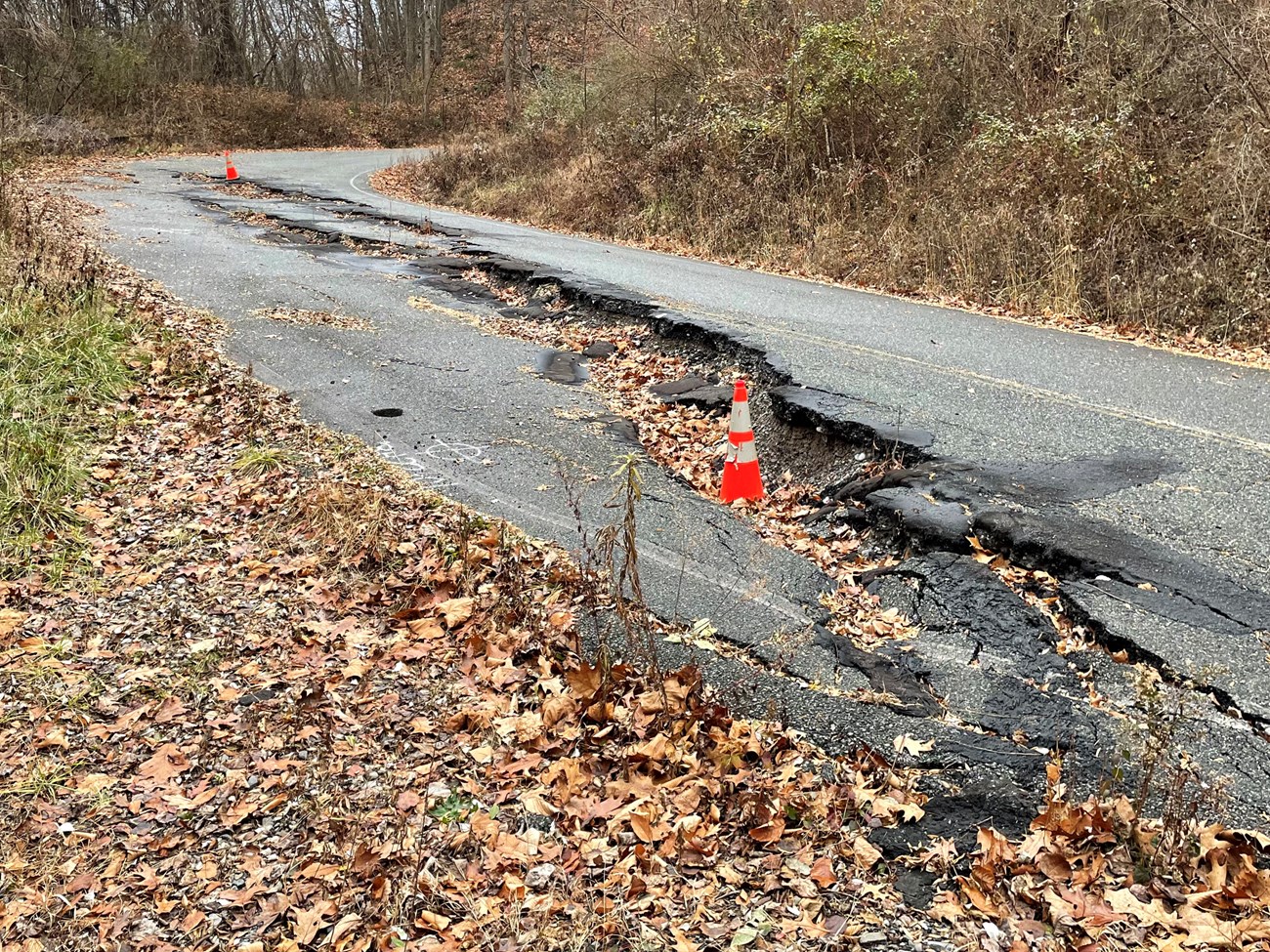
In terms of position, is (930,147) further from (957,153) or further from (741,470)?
(741,470)

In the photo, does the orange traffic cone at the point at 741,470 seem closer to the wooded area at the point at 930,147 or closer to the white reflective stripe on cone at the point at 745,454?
the white reflective stripe on cone at the point at 745,454

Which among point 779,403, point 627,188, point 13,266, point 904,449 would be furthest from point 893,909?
point 627,188

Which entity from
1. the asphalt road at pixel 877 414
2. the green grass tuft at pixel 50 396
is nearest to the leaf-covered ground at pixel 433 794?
the green grass tuft at pixel 50 396

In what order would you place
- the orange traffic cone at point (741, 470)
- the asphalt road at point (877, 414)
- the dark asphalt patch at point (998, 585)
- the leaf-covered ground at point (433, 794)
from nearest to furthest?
the leaf-covered ground at point (433, 794)
the dark asphalt patch at point (998, 585)
the asphalt road at point (877, 414)
the orange traffic cone at point (741, 470)

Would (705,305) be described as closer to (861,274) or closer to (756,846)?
(861,274)

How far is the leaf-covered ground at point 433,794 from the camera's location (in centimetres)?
290

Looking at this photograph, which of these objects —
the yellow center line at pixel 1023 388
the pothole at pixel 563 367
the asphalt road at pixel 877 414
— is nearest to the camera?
the asphalt road at pixel 877 414

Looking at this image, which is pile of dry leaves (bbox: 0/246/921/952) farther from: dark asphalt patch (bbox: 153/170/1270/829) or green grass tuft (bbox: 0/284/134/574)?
dark asphalt patch (bbox: 153/170/1270/829)

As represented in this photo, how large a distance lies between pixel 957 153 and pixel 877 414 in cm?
828

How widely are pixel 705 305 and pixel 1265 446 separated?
5176 millimetres

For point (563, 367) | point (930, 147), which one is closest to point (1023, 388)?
point (563, 367)

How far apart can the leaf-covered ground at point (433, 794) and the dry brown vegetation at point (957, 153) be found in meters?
7.45

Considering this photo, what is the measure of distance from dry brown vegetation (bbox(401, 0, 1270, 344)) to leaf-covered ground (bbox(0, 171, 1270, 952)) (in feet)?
24.4

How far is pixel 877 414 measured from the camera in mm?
6328
